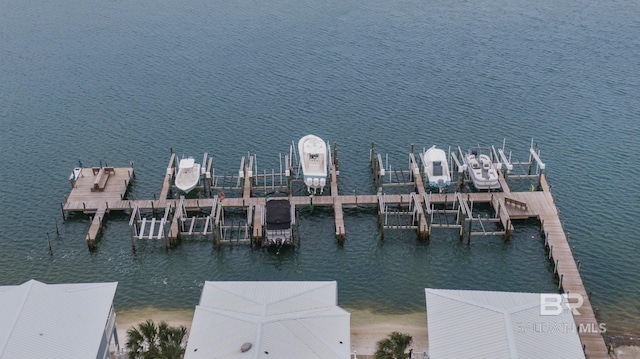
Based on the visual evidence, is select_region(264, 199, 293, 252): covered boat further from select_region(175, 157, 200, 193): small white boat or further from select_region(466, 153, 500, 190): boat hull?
select_region(466, 153, 500, 190): boat hull

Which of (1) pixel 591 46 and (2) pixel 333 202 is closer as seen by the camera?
(2) pixel 333 202

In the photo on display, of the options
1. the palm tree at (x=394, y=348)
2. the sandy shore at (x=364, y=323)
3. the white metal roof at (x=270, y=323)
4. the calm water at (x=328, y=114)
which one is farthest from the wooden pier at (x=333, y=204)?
the palm tree at (x=394, y=348)

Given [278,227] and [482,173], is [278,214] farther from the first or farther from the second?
[482,173]

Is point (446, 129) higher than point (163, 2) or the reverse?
the reverse

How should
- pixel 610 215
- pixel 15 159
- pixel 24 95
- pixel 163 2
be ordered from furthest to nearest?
pixel 163 2, pixel 24 95, pixel 15 159, pixel 610 215

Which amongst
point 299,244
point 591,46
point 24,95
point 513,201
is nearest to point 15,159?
point 24,95

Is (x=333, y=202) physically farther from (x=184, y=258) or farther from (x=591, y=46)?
(x=591, y=46)
